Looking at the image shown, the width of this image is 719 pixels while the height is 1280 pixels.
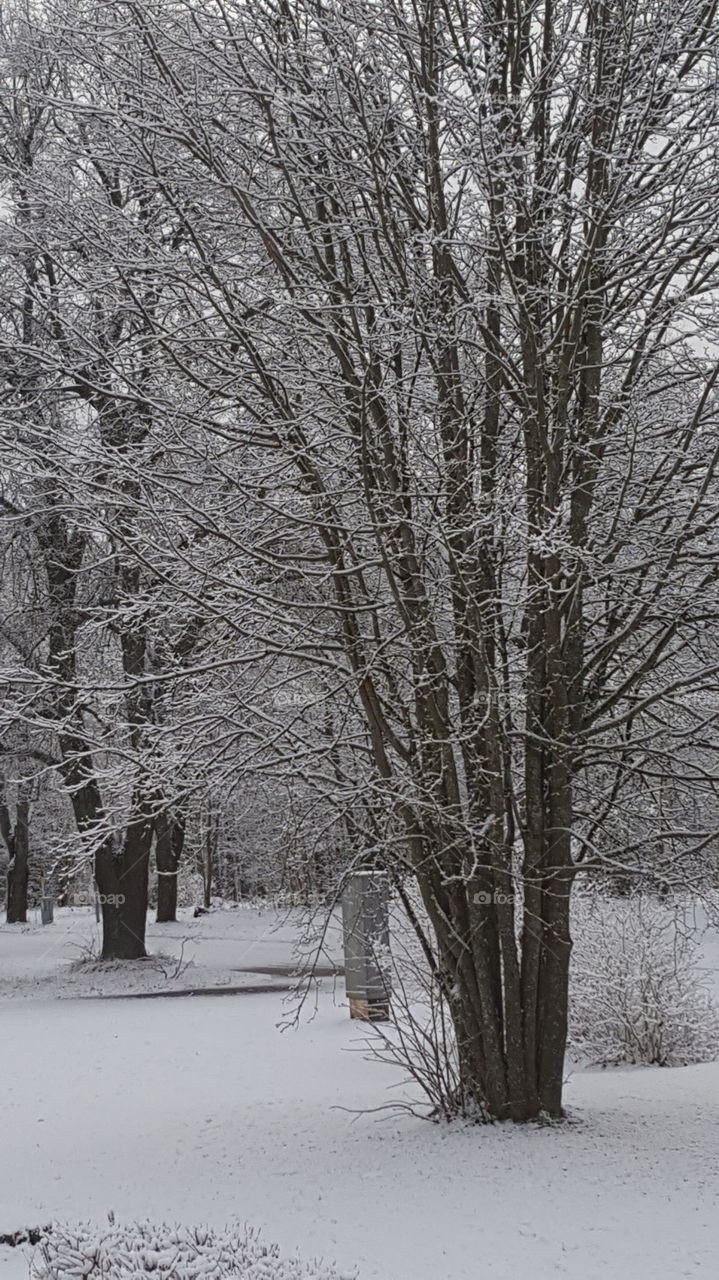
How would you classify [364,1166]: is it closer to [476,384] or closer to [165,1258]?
[165,1258]

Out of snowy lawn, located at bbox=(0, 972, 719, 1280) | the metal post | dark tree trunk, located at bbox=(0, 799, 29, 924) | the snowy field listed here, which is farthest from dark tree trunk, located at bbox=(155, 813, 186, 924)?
snowy lawn, located at bbox=(0, 972, 719, 1280)

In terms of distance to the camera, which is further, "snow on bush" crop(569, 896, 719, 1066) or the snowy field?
"snow on bush" crop(569, 896, 719, 1066)

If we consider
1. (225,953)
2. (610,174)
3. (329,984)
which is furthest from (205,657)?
(225,953)

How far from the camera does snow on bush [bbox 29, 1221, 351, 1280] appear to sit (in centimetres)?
410

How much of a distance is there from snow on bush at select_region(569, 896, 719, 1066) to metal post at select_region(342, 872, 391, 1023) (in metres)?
1.68

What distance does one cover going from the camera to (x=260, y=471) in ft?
22.5

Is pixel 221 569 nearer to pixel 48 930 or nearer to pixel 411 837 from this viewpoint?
pixel 411 837

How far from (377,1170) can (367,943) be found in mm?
2609

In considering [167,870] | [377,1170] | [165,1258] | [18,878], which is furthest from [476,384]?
[18,878]

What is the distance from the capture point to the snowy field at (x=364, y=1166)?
4742mm

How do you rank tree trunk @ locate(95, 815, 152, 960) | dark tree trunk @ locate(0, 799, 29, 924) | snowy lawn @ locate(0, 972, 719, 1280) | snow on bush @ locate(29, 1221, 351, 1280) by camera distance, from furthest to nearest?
dark tree trunk @ locate(0, 799, 29, 924) → tree trunk @ locate(95, 815, 152, 960) → snowy lawn @ locate(0, 972, 719, 1280) → snow on bush @ locate(29, 1221, 351, 1280)

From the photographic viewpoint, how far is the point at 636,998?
10.0 m

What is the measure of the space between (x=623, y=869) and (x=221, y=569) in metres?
2.67

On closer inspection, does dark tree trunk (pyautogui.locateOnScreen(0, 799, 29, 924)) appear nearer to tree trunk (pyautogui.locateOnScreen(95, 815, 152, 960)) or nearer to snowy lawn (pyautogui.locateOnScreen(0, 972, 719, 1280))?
tree trunk (pyautogui.locateOnScreen(95, 815, 152, 960))
